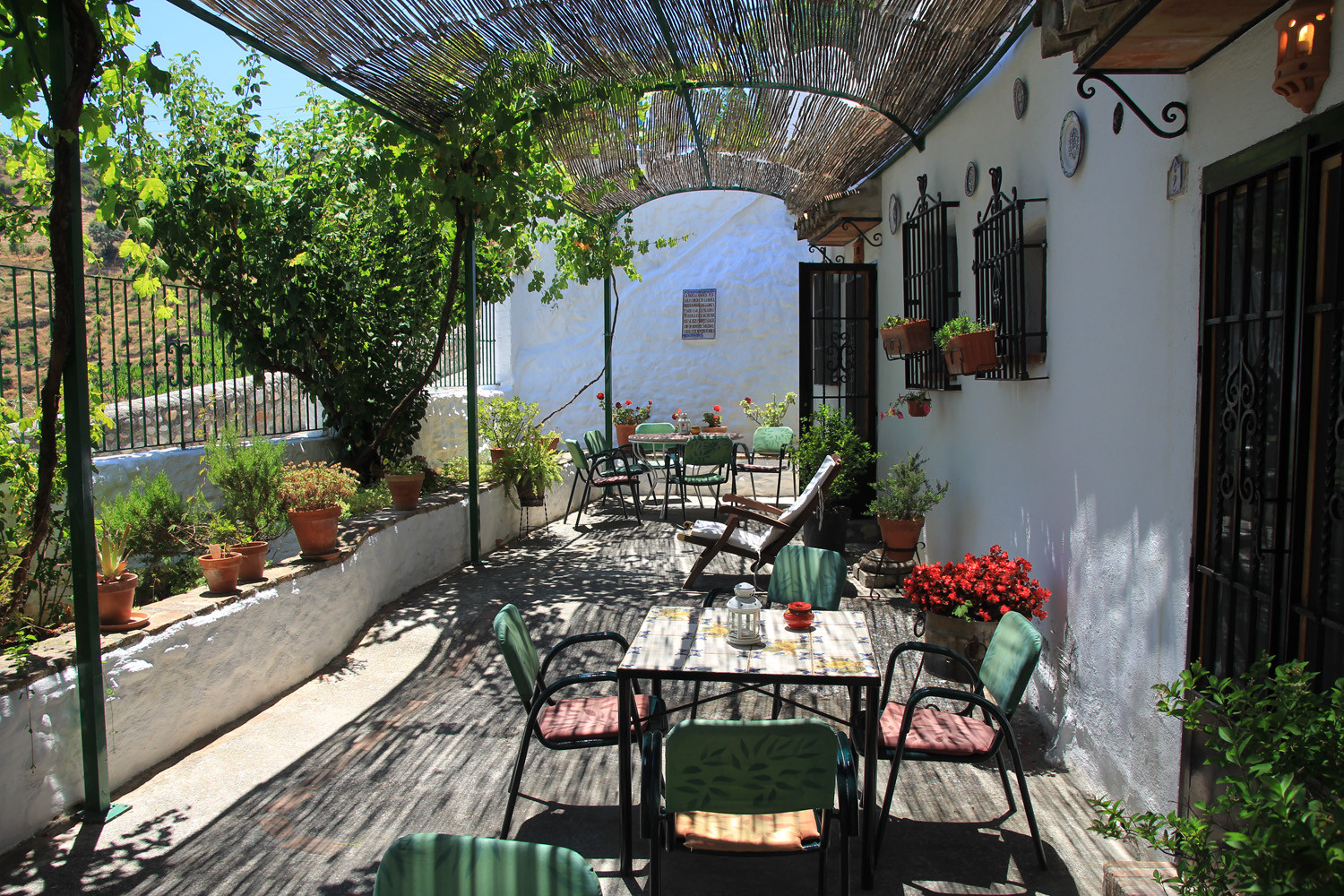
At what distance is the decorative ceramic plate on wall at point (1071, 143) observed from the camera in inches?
133

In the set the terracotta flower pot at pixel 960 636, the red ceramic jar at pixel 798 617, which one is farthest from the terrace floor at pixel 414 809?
the red ceramic jar at pixel 798 617

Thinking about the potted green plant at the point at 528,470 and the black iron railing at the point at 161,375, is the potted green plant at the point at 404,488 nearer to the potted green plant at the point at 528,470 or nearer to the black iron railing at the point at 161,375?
the black iron railing at the point at 161,375

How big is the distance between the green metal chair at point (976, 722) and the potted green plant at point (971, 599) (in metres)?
0.78

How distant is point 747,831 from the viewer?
2348 mm

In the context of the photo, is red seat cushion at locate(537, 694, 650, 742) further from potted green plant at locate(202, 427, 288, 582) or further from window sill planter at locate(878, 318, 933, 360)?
window sill planter at locate(878, 318, 933, 360)

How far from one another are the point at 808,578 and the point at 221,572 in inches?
97.2

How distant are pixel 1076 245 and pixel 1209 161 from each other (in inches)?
39.9

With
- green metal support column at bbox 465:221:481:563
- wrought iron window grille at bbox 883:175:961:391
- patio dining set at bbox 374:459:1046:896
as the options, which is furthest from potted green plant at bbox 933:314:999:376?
green metal support column at bbox 465:221:481:563

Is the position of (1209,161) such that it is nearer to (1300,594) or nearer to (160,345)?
(1300,594)

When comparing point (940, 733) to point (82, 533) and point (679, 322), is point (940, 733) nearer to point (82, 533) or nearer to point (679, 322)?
point (82, 533)

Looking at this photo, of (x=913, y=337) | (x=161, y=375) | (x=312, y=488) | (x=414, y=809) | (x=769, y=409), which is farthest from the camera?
(x=769, y=409)

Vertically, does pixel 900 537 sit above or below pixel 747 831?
above

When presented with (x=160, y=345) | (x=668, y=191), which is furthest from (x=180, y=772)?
(x=668, y=191)

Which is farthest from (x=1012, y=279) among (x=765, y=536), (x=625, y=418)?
(x=625, y=418)
